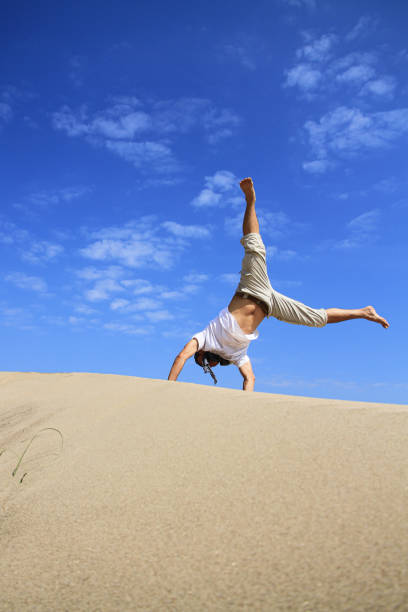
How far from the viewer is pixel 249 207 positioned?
16.6ft

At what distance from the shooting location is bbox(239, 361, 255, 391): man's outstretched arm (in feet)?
18.3

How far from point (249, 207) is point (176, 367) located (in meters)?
1.98

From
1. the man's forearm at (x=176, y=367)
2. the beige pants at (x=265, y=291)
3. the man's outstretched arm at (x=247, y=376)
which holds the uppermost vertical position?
the beige pants at (x=265, y=291)

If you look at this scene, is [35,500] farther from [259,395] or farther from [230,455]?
[259,395]

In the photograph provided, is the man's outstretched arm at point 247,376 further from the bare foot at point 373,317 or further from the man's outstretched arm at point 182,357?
the bare foot at point 373,317

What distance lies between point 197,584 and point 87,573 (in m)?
0.36

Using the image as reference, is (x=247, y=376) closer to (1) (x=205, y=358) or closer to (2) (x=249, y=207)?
(1) (x=205, y=358)

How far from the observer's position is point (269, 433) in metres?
2.00

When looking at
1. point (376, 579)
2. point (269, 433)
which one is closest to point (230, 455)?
point (269, 433)

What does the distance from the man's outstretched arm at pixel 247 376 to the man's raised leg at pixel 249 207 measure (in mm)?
1686

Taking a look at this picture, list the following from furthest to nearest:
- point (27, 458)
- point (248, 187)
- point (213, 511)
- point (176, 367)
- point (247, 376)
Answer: point (247, 376) → point (248, 187) → point (176, 367) → point (27, 458) → point (213, 511)

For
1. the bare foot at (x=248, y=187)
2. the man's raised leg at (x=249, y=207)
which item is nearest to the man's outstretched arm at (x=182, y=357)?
the man's raised leg at (x=249, y=207)

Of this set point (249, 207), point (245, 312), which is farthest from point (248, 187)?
point (245, 312)

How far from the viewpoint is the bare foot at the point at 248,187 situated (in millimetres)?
5023
